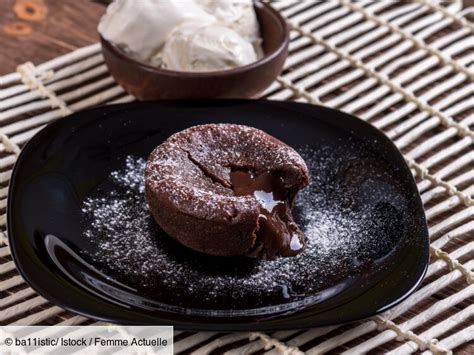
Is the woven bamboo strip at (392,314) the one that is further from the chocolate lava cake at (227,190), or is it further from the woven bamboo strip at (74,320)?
the woven bamboo strip at (74,320)

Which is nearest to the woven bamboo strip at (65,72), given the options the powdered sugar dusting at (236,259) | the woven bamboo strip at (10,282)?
the powdered sugar dusting at (236,259)

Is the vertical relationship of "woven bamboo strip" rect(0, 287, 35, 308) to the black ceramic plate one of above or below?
below

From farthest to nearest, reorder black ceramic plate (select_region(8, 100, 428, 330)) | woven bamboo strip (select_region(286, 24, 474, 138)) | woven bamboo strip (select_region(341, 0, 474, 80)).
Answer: woven bamboo strip (select_region(341, 0, 474, 80))
woven bamboo strip (select_region(286, 24, 474, 138))
black ceramic plate (select_region(8, 100, 428, 330))

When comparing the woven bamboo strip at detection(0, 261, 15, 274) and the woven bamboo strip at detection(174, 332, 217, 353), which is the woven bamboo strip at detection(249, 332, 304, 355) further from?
the woven bamboo strip at detection(0, 261, 15, 274)

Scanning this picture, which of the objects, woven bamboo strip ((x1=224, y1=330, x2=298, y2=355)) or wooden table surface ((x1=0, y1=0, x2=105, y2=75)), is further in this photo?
wooden table surface ((x1=0, y1=0, x2=105, y2=75))

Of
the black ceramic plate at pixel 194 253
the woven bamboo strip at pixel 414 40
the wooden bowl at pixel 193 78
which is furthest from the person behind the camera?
the woven bamboo strip at pixel 414 40

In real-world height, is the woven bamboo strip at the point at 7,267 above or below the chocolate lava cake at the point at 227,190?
below

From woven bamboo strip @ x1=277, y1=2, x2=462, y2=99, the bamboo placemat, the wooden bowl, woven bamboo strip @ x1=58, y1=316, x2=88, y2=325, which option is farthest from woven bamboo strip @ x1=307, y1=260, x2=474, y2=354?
woven bamboo strip @ x1=277, y1=2, x2=462, y2=99

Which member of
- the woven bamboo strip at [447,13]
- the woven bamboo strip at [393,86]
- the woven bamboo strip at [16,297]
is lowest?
the woven bamboo strip at [16,297]
